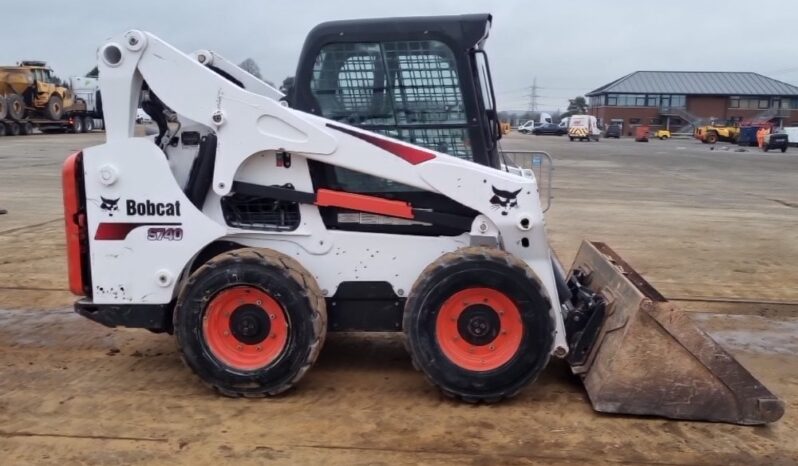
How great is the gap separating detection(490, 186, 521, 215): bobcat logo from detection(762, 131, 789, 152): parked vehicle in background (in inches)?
1900

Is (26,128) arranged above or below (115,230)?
above

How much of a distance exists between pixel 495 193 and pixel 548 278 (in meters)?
0.65

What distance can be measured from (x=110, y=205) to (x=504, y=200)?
7.83 ft

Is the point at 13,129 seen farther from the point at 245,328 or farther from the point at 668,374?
the point at 668,374

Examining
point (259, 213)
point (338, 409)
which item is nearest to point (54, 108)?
point (259, 213)

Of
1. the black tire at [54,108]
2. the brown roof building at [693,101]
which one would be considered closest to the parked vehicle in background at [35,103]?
the black tire at [54,108]

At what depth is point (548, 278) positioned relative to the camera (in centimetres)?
456

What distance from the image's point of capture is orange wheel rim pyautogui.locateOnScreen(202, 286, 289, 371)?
14.2 ft

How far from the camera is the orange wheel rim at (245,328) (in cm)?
434

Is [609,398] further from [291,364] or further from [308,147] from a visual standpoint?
[308,147]

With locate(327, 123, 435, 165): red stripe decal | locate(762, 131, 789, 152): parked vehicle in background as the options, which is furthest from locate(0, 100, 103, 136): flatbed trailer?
locate(762, 131, 789, 152): parked vehicle in background

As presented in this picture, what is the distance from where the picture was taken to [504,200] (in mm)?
4414

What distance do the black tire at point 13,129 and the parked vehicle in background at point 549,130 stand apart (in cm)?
5066

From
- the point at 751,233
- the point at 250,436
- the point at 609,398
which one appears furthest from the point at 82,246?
the point at 751,233
